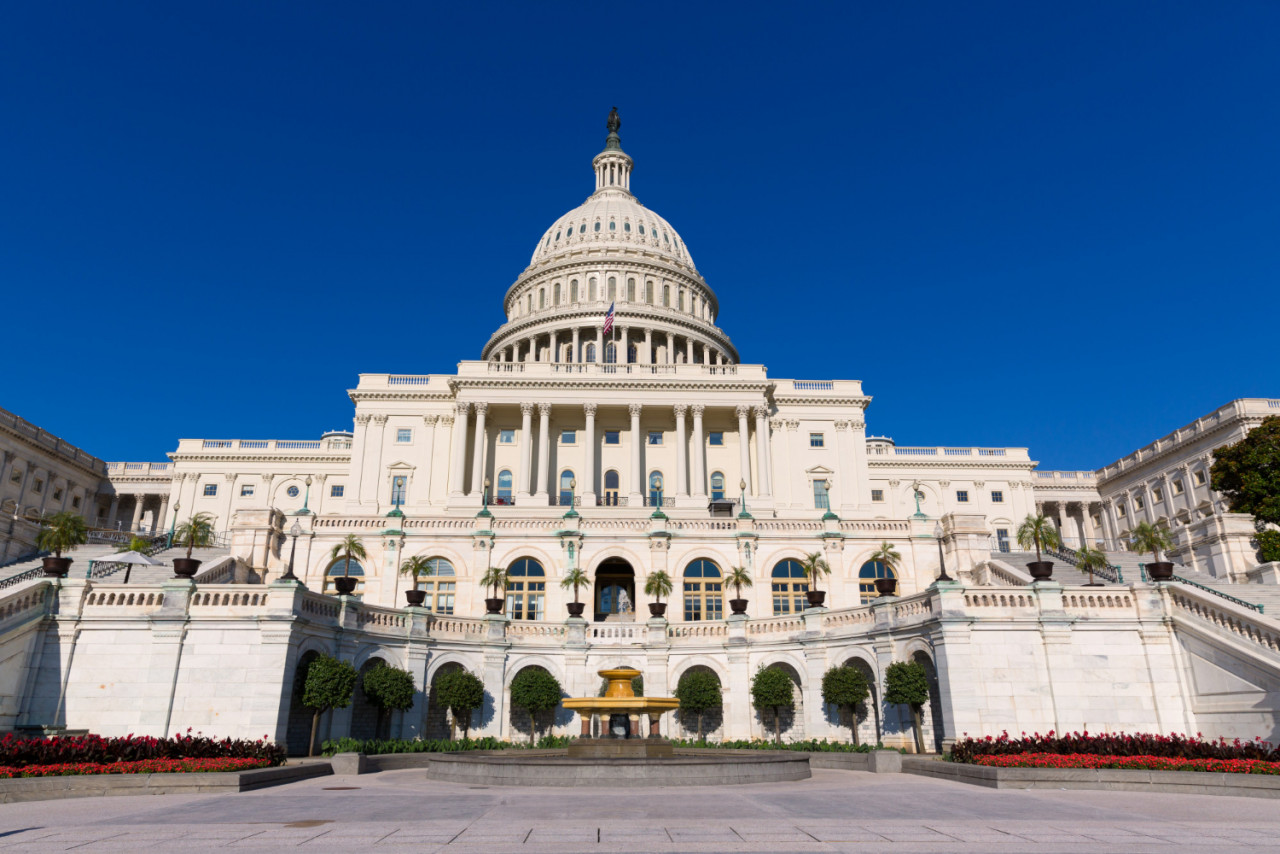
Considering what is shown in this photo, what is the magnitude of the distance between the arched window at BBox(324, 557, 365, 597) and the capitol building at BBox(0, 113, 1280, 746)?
164 mm

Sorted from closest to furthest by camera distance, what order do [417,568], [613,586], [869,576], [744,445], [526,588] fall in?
[417,568] → [526,588] → [869,576] → [613,586] → [744,445]

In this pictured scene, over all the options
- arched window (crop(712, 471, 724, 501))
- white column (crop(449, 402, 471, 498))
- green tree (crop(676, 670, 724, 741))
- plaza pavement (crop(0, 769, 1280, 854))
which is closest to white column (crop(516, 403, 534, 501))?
white column (crop(449, 402, 471, 498))

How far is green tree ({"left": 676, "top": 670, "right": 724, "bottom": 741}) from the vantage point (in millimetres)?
35906

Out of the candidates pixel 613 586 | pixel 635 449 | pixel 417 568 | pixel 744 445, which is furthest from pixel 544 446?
pixel 417 568

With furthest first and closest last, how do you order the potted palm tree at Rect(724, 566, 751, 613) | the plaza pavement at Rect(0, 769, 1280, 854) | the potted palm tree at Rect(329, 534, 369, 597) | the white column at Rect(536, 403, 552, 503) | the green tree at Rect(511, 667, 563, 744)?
the white column at Rect(536, 403, 552, 503), the potted palm tree at Rect(724, 566, 751, 613), the potted palm tree at Rect(329, 534, 369, 597), the green tree at Rect(511, 667, 563, 744), the plaza pavement at Rect(0, 769, 1280, 854)

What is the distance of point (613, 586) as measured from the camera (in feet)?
173

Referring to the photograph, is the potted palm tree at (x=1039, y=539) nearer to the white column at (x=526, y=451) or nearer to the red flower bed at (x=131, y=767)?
the red flower bed at (x=131, y=767)

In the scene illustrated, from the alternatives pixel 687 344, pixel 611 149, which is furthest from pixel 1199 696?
pixel 611 149

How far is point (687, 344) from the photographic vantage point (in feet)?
369

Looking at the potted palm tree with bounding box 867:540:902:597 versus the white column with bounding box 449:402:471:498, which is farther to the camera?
the white column with bounding box 449:402:471:498

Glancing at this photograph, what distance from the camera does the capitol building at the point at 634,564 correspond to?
28.4m

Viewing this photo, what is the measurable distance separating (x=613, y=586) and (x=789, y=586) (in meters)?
11.1

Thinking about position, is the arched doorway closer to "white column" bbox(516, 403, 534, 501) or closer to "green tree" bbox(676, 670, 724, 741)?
"green tree" bbox(676, 670, 724, 741)

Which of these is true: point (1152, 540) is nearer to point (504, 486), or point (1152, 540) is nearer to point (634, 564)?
point (634, 564)
